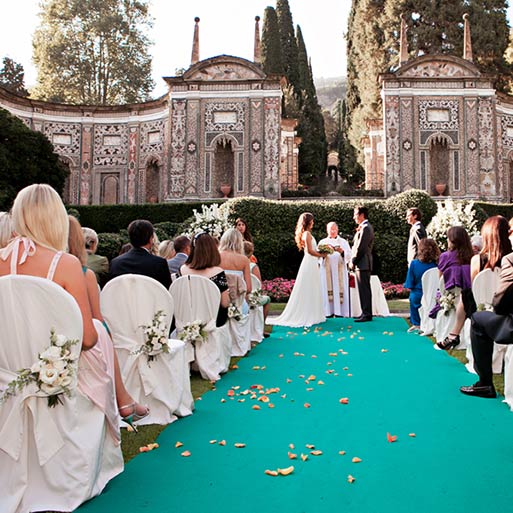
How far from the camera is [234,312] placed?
6.92 meters

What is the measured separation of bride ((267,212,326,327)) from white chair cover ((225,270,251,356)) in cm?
292

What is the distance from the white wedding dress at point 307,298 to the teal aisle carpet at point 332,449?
3.90 metres

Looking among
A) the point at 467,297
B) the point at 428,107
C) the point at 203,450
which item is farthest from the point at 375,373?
the point at 428,107

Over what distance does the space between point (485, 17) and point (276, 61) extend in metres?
13.3

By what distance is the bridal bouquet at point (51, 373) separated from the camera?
2742mm

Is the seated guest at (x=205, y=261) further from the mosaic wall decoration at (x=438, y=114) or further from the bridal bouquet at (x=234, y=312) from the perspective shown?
the mosaic wall decoration at (x=438, y=114)

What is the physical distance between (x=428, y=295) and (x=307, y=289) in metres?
2.38

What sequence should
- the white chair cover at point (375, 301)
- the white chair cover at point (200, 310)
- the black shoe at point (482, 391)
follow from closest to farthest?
1. the black shoe at point (482, 391)
2. the white chair cover at point (200, 310)
3. the white chair cover at point (375, 301)

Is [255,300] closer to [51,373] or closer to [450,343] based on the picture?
[450,343]

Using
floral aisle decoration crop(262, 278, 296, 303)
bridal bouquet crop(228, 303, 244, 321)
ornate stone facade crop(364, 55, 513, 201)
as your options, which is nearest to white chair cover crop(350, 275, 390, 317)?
floral aisle decoration crop(262, 278, 296, 303)

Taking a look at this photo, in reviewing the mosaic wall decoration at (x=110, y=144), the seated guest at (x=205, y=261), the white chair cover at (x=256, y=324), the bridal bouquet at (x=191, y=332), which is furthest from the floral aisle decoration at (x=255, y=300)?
the mosaic wall decoration at (x=110, y=144)

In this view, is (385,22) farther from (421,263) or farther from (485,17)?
(421,263)

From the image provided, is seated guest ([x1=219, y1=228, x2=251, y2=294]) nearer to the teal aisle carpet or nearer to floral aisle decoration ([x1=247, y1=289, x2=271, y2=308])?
floral aisle decoration ([x1=247, y1=289, x2=271, y2=308])

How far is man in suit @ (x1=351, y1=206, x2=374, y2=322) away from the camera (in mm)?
9859
